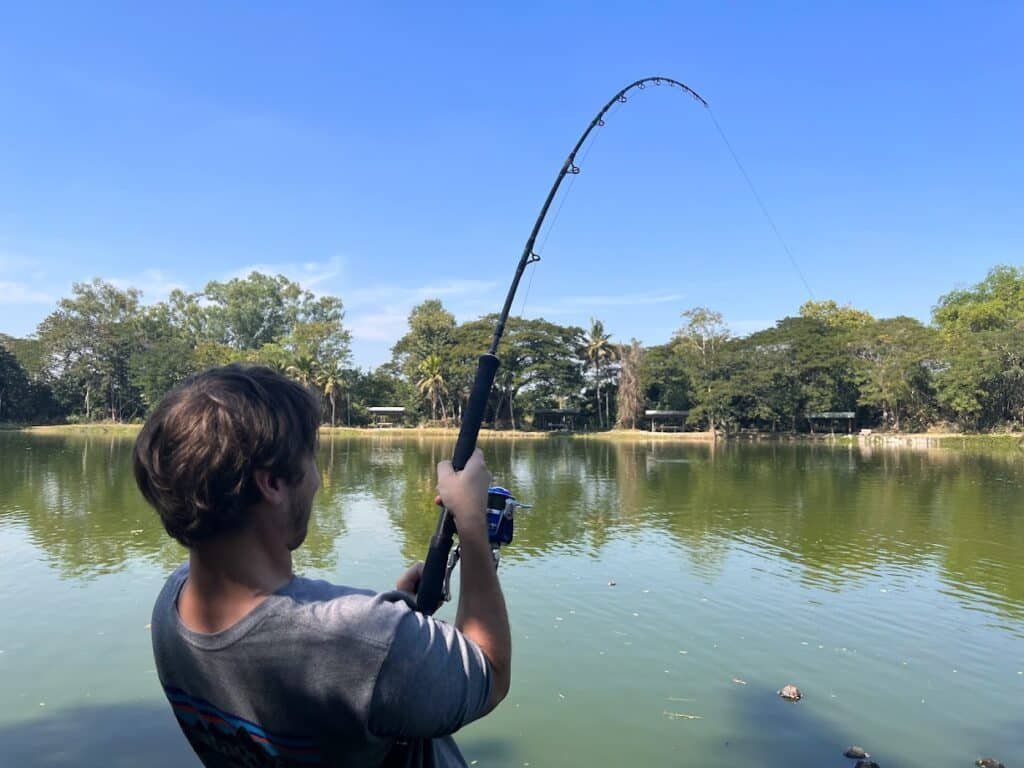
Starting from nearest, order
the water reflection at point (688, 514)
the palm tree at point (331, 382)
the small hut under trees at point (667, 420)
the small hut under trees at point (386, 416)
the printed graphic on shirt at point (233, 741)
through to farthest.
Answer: the printed graphic on shirt at point (233, 741), the water reflection at point (688, 514), the palm tree at point (331, 382), the small hut under trees at point (667, 420), the small hut under trees at point (386, 416)

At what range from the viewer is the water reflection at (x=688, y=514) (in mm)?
12367

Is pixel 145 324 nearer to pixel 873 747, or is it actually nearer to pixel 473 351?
pixel 473 351

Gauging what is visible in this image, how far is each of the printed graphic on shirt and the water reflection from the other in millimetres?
10970

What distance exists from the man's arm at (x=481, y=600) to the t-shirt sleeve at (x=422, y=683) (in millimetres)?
78

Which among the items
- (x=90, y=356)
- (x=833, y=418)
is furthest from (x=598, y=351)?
(x=90, y=356)

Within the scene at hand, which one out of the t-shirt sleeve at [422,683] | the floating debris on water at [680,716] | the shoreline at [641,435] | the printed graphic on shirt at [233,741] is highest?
the t-shirt sleeve at [422,683]

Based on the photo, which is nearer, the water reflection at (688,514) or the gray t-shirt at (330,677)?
the gray t-shirt at (330,677)

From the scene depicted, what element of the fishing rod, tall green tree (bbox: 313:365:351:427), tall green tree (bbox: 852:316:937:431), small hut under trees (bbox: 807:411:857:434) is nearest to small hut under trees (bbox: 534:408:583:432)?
tall green tree (bbox: 313:365:351:427)

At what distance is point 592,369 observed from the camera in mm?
65562

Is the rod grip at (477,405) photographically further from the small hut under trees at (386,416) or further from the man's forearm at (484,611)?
the small hut under trees at (386,416)

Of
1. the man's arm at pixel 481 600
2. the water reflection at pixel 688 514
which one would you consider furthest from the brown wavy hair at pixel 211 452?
the water reflection at pixel 688 514

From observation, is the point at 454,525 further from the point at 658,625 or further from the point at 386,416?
the point at 386,416

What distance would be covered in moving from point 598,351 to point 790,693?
57.9 metres

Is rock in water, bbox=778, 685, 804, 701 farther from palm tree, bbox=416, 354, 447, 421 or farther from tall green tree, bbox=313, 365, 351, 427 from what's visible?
tall green tree, bbox=313, 365, 351, 427
